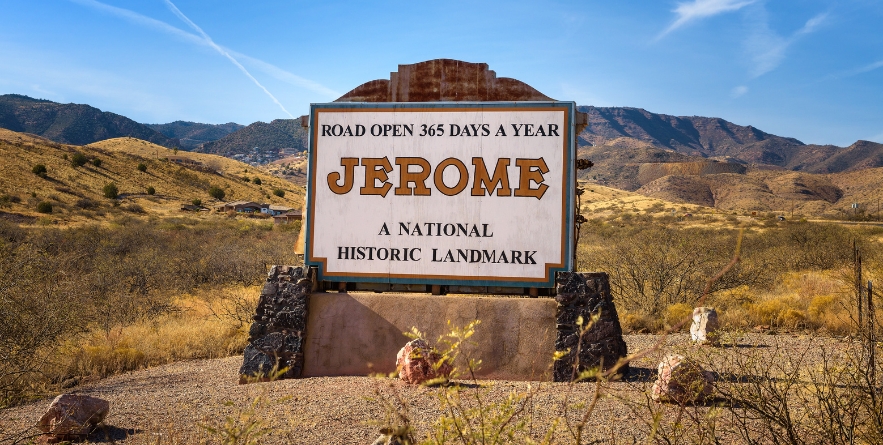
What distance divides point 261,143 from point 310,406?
17096cm

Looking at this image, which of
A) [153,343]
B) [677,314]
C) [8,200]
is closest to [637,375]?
[677,314]

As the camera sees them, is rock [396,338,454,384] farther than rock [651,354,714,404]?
Yes

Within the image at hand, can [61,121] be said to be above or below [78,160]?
above

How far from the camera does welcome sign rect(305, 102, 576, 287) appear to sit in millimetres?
7293

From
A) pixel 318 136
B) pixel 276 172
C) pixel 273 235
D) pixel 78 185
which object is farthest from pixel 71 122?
pixel 318 136

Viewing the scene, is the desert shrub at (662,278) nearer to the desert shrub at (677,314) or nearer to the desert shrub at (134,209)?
the desert shrub at (677,314)

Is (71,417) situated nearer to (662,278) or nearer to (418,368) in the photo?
(418,368)

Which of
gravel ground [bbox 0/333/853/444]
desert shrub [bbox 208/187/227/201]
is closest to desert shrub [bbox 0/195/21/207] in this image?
desert shrub [bbox 208/187/227/201]

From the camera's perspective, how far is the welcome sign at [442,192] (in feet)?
23.9

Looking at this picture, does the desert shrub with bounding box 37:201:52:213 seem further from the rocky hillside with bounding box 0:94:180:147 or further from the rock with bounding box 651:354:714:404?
the rocky hillside with bounding box 0:94:180:147

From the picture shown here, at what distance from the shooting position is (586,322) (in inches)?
270

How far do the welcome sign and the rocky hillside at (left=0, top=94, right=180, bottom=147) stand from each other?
153m

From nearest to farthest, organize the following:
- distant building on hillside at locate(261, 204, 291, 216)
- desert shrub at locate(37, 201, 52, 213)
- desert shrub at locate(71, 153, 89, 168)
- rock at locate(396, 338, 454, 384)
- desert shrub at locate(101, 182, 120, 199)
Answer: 1. rock at locate(396, 338, 454, 384)
2. desert shrub at locate(37, 201, 52, 213)
3. desert shrub at locate(101, 182, 120, 199)
4. desert shrub at locate(71, 153, 89, 168)
5. distant building on hillside at locate(261, 204, 291, 216)

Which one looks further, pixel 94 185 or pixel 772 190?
pixel 772 190
